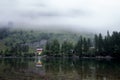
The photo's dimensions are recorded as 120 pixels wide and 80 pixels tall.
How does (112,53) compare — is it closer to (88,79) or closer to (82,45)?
(82,45)

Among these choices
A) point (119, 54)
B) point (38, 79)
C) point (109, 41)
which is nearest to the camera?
point (38, 79)

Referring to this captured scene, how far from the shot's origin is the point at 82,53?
7657 inches

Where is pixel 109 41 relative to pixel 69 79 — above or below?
above

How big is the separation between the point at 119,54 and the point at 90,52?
115 feet

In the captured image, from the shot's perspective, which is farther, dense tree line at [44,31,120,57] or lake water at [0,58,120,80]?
dense tree line at [44,31,120,57]

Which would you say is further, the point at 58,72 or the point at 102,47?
the point at 102,47

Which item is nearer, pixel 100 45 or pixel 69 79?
Result: pixel 69 79

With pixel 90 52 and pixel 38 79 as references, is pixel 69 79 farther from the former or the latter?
pixel 90 52

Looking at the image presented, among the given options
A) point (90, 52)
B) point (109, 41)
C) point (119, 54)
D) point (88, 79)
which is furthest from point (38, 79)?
point (90, 52)

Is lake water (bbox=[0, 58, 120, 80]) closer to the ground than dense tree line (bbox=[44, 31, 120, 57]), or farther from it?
closer to the ground

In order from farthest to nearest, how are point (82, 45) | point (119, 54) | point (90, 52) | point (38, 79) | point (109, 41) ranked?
1. point (82, 45)
2. point (90, 52)
3. point (109, 41)
4. point (119, 54)
5. point (38, 79)

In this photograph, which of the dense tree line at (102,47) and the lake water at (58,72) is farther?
the dense tree line at (102,47)

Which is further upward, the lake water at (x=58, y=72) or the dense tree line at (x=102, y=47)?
the dense tree line at (x=102, y=47)

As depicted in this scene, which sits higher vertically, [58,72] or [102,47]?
[102,47]
